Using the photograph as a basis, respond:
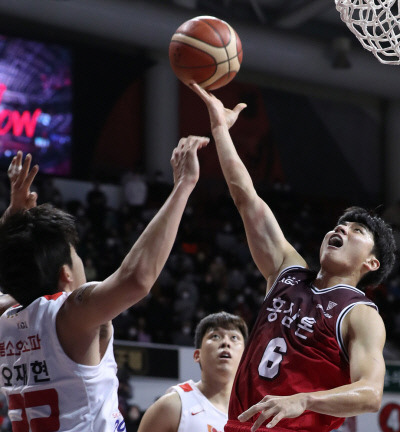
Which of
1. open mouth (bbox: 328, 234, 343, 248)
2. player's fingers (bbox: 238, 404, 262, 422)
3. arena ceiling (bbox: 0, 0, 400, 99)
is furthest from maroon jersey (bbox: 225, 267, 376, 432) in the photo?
arena ceiling (bbox: 0, 0, 400, 99)

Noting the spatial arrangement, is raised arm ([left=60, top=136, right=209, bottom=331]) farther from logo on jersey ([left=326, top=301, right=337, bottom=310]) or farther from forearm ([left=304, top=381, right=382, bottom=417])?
logo on jersey ([left=326, top=301, right=337, bottom=310])

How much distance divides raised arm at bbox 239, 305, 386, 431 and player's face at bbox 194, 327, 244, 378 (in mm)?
1385

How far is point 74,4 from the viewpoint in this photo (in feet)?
49.2

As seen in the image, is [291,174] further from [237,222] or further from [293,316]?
[293,316]

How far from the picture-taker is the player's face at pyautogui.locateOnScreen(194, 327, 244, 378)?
4.61m

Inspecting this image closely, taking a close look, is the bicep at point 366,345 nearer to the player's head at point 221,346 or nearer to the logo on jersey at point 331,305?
the logo on jersey at point 331,305

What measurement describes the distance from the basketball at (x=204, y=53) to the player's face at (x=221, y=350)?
1442 millimetres

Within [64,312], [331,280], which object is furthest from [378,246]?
[64,312]

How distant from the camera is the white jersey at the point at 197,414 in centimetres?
442

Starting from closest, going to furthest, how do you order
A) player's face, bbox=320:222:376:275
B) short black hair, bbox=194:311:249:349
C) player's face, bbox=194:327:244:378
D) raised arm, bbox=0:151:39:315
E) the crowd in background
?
raised arm, bbox=0:151:39:315, player's face, bbox=320:222:376:275, player's face, bbox=194:327:244:378, short black hair, bbox=194:311:249:349, the crowd in background

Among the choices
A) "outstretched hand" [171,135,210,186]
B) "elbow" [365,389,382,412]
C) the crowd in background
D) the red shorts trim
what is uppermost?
"outstretched hand" [171,135,210,186]

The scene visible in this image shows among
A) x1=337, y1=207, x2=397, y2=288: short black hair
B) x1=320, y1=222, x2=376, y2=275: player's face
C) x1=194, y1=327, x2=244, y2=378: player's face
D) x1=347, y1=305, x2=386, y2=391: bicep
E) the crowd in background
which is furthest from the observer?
the crowd in background

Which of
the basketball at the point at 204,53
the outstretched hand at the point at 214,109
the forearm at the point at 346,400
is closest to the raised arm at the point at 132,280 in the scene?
the forearm at the point at 346,400

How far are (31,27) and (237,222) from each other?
5714 millimetres
